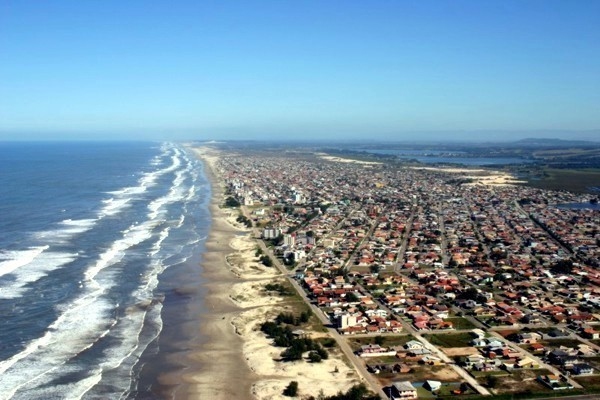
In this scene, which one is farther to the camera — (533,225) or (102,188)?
(102,188)

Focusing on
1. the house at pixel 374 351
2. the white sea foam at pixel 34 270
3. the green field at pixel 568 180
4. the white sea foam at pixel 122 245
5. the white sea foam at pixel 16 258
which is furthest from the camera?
the green field at pixel 568 180

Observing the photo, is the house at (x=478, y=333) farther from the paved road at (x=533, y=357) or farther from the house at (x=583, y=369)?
the house at (x=583, y=369)

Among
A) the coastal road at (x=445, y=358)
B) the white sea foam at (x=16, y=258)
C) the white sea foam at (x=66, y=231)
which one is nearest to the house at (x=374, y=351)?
the coastal road at (x=445, y=358)

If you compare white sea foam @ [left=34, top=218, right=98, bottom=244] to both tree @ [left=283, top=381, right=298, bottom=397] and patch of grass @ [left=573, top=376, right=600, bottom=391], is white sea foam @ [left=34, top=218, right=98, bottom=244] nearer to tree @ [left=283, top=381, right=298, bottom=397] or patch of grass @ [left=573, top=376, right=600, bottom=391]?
tree @ [left=283, top=381, right=298, bottom=397]

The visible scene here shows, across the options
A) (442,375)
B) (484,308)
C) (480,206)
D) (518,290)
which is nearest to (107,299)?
(442,375)

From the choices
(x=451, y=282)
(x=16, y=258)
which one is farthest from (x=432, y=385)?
(x=16, y=258)

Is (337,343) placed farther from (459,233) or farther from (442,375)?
(459,233)

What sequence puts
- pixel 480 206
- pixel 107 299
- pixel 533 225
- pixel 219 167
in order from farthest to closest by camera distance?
pixel 219 167 < pixel 480 206 < pixel 533 225 < pixel 107 299
